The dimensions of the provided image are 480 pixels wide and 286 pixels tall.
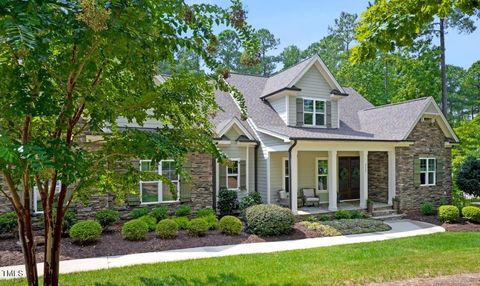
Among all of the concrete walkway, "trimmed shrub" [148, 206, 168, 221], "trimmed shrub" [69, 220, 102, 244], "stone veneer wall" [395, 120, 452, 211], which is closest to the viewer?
the concrete walkway

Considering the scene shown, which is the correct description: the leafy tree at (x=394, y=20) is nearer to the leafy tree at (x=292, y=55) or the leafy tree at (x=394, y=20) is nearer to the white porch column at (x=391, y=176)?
the white porch column at (x=391, y=176)

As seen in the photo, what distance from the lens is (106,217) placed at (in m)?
10.9

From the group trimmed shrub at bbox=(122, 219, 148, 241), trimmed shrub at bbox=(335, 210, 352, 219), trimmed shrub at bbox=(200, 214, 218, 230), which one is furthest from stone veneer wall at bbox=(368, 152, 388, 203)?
trimmed shrub at bbox=(122, 219, 148, 241)

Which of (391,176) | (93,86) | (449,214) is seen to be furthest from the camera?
(391,176)

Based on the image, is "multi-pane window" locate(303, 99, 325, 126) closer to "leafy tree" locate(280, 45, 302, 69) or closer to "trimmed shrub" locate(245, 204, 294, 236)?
"trimmed shrub" locate(245, 204, 294, 236)

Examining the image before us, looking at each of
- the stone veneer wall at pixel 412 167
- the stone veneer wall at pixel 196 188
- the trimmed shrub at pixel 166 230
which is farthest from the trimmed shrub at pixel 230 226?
the stone veneer wall at pixel 412 167

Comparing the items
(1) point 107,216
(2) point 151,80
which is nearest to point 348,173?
(1) point 107,216

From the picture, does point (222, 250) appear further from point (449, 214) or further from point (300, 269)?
point (449, 214)

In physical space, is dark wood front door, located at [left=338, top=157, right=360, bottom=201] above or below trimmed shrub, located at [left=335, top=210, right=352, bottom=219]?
above

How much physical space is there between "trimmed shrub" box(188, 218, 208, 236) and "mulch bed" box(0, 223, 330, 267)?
0.18 meters

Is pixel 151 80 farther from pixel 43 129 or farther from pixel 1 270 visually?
pixel 1 270

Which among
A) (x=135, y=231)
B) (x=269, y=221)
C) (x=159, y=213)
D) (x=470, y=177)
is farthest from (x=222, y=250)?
→ (x=470, y=177)

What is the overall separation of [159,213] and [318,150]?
7.01 m

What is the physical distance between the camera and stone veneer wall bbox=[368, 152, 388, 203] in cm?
1647
